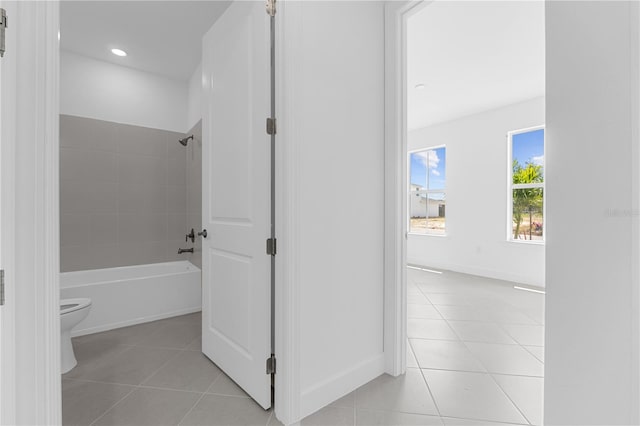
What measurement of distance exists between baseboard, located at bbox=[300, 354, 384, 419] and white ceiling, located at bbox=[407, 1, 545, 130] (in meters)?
2.46

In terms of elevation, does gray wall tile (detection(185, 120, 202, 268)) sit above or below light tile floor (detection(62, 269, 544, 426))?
above

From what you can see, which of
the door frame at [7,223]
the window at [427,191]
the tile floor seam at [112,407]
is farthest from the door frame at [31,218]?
the window at [427,191]

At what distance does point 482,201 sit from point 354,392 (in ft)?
13.7

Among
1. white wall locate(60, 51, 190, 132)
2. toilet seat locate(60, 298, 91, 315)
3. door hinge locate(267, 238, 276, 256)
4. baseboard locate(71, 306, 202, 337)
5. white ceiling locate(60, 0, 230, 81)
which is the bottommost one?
baseboard locate(71, 306, 202, 337)

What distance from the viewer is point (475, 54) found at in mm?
2908

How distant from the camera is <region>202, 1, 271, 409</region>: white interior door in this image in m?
1.41

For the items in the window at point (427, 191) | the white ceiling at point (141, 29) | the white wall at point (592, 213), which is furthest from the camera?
the window at point (427, 191)

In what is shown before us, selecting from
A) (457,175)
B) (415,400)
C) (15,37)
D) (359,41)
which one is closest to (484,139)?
(457,175)

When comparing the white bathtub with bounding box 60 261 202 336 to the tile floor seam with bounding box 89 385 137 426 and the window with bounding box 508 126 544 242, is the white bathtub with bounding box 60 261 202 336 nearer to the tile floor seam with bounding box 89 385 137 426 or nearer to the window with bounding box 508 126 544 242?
the tile floor seam with bounding box 89 385 137 426

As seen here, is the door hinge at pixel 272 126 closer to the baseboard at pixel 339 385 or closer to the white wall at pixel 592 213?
the white wall at pixel 592 213

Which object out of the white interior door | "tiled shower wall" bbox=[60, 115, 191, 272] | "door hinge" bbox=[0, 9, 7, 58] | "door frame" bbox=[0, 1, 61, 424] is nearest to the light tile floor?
the white interior door

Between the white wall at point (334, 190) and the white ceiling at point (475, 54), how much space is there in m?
0.96

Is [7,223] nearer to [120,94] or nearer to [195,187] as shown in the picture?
[195,187]

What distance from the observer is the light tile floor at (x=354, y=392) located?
1375 mm
